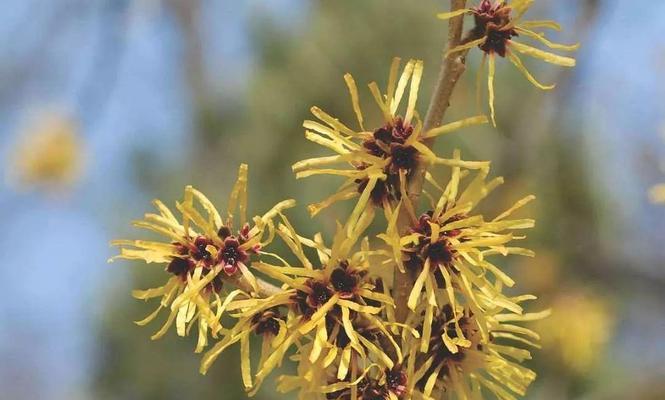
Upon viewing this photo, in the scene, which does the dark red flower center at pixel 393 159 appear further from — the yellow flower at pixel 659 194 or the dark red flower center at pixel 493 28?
the yellow flower at pixel 659 194

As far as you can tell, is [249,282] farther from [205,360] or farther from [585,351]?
[585,351]

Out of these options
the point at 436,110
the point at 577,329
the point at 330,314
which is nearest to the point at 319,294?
the point at 330,314

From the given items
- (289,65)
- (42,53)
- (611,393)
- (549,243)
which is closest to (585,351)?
(549,243)

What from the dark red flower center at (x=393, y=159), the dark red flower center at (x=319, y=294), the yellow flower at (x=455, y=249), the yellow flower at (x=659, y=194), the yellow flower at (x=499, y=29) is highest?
the yellow flower at (x=499, y=29)

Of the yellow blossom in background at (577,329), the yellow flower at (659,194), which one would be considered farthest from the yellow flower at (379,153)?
the yellow blossom in background at (577,329)

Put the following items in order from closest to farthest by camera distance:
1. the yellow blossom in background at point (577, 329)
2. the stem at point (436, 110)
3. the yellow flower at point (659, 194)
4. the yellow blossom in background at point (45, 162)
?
1. the stem at point (436, 110)
2. the yellow flower at point (659, 194)
3. the yellow blossom in background at point (577, 329)
4. the yellow blossom in background at point (45, 162)

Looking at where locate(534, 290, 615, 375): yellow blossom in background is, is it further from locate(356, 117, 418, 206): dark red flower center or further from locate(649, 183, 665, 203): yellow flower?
locate(356, 117, 418, 206): dark red flower center

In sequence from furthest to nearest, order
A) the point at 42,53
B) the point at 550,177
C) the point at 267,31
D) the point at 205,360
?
the point at 267,31
the point at 42,53
the point at 550,177
the point at 205,360

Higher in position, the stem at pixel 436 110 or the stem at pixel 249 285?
the stem at pixel 436 110
